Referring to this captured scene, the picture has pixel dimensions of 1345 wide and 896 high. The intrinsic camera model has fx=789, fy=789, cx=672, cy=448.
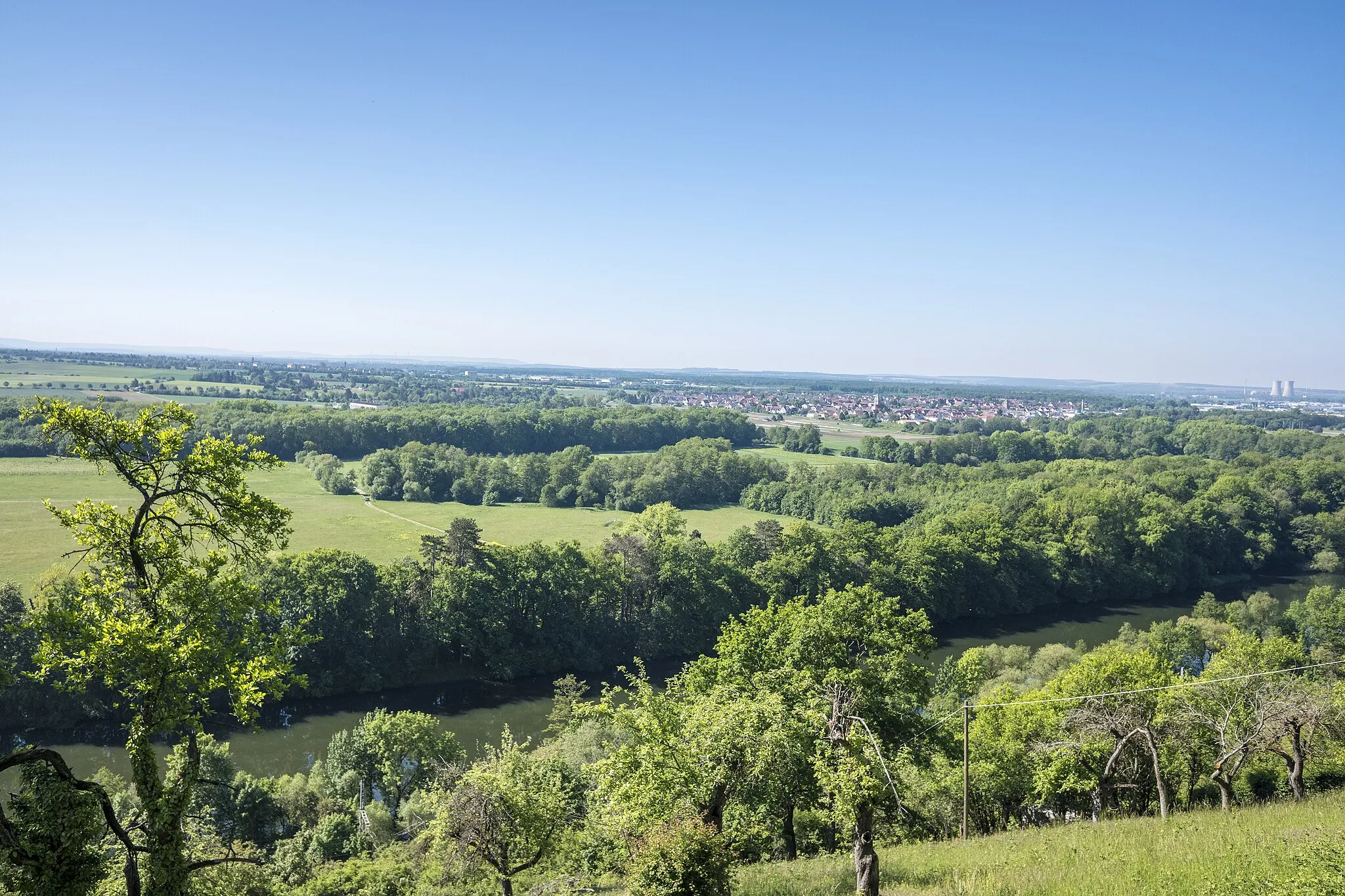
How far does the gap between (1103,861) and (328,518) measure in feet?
222

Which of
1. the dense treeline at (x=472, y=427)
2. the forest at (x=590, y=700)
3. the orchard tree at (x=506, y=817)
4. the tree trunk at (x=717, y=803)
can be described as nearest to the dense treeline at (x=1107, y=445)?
the dense treeline at (x=472, y=427)

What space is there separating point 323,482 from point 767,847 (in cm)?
7622

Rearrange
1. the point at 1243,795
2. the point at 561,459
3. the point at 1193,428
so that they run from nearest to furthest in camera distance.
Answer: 1. the point at 1243,795
2. the point at 561,459
3. the point at 1193,428

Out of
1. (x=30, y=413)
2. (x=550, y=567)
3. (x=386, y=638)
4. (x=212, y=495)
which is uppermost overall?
(x=30, y=413)

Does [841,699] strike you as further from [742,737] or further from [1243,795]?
[1243,795]

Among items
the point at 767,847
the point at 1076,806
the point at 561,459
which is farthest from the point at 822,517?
the point at 767,847

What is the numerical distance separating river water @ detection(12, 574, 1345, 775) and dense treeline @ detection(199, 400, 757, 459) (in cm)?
5840

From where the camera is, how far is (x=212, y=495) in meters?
10.6

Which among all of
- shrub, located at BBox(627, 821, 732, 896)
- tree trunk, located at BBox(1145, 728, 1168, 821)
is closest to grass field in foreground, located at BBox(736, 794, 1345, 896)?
tree trunk, located at BBox(1145, 728, 1168, 821)

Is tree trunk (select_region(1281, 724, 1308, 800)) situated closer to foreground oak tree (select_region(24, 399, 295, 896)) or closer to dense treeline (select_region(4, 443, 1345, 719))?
foreground oak tree (select_region(24, 399, 295, 896))

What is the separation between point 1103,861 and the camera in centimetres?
1217

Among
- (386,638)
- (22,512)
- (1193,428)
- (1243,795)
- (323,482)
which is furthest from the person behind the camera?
(1193,428)

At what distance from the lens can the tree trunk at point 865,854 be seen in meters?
11.6

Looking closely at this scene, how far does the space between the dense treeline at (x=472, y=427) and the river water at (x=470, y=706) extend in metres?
58.4
